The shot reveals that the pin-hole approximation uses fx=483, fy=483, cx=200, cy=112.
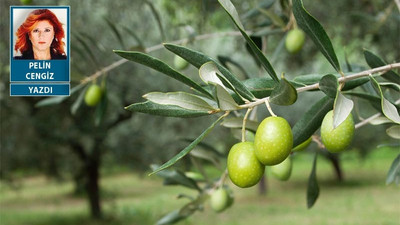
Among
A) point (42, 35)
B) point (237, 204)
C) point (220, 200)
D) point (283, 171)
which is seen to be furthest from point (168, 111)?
point (237, 204)

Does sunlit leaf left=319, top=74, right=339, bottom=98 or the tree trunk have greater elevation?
sunlit leaf left=319, top=74, right=339, bottom=98

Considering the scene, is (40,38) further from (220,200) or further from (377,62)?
(377,62)

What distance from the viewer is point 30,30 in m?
1.44

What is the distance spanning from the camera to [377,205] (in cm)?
1179

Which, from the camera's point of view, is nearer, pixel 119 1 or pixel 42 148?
pixel 119 1

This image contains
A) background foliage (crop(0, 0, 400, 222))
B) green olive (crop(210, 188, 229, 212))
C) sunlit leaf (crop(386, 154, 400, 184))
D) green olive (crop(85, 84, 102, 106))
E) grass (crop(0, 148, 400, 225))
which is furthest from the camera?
grass (crop(0, 148, 400, 225))

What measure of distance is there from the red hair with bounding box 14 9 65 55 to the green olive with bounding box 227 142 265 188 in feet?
2.92

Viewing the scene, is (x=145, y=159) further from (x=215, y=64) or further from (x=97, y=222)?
(x=215, y=64)

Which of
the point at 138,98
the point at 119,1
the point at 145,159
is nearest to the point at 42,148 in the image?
the point at 145,159

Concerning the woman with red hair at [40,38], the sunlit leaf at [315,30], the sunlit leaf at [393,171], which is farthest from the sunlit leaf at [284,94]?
the woman with red hair at [40,38]

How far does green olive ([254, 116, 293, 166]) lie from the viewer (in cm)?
64

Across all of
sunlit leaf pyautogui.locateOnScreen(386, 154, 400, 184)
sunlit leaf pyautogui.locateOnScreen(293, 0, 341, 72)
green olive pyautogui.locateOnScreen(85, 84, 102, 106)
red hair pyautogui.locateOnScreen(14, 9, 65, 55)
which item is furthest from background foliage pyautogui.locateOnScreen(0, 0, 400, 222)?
sunlit leaf pyautogui.locateOnScreen(293, 0, 341, 72)

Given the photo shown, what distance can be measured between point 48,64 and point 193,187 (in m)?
0.57

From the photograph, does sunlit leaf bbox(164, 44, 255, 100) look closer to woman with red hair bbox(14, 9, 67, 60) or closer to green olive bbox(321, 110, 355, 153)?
green olive bbox(321, 110, 355, 153)
